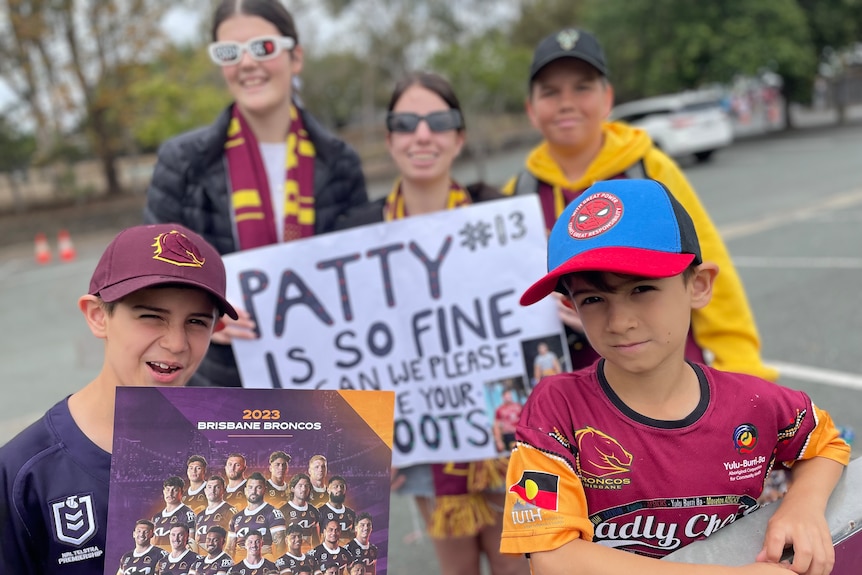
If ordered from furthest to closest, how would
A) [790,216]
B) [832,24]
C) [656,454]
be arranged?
[832,24]
[790,216]
[656,454]

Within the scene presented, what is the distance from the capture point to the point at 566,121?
2.48 metres

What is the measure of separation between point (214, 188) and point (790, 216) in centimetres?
964

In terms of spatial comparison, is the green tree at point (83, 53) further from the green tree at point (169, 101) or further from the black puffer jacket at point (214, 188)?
the black puffer jacket at point (214, 188)

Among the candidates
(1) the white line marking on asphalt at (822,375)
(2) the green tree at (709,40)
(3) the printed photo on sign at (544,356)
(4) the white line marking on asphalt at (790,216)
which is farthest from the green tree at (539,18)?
(3) the printed photo on sign at (544,356)

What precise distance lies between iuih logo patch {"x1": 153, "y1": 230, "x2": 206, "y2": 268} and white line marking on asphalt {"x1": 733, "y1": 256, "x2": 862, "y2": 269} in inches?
285

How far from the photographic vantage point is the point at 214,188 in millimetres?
2547

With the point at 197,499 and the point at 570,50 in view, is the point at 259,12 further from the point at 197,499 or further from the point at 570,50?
the point at 197,499

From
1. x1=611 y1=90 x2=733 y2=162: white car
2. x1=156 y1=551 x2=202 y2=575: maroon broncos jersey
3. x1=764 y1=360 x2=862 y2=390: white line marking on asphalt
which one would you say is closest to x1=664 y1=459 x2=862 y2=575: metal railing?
x1=156 y1=551 x2=202 y2=575: maroon broncos jersey

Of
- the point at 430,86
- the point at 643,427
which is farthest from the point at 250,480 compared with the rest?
the point at 430,86

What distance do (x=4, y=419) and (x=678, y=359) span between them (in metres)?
Result: 5.46

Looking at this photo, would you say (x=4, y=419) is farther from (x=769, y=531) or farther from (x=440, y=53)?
(x=440, y=53)

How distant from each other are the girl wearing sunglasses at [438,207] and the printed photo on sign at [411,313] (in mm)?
101

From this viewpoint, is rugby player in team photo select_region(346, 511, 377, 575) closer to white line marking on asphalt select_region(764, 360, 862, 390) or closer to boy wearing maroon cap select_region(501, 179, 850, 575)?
boy wearing maroon cap select_region(501, 179, 850, 575)

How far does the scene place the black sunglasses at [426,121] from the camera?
250 cm
